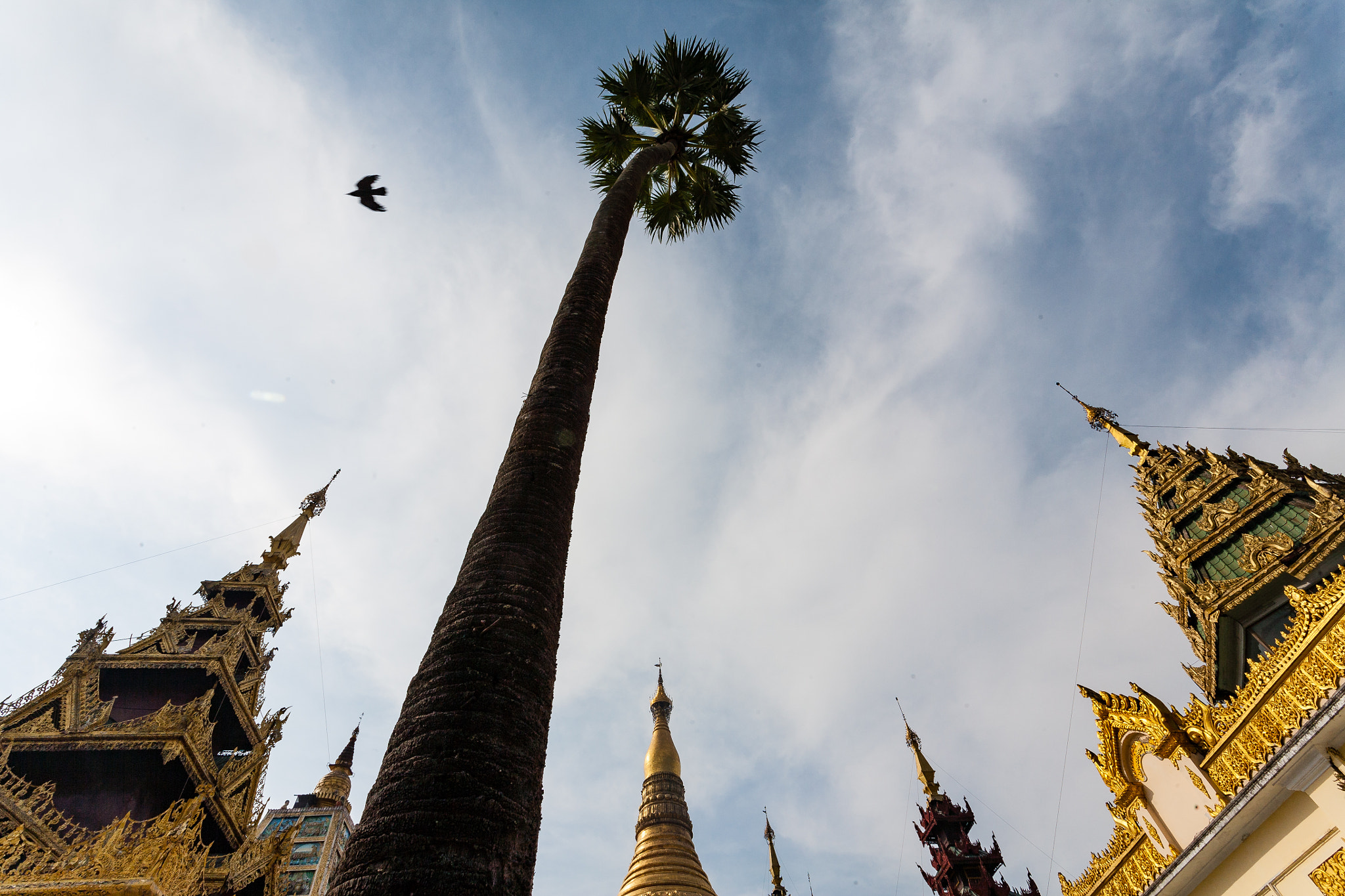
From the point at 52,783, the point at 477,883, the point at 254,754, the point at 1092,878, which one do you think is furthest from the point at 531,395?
the point at 254,754

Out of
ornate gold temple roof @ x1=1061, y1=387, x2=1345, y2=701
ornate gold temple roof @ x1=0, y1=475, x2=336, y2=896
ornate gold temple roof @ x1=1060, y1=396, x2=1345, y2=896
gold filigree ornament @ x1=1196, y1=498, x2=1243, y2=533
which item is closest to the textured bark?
ornate gold temple roof @ x1=1060, y1=396, x2=1345, y2=896

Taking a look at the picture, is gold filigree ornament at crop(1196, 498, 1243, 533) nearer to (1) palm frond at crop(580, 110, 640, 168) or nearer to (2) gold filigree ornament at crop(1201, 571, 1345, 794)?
(2) gold filigree ornament at crop(1201, 571, 1345, 794)

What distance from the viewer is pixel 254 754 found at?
21172 millimetres

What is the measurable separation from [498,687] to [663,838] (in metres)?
27.9

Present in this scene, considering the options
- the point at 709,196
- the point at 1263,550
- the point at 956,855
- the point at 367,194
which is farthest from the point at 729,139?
the point at 956,855

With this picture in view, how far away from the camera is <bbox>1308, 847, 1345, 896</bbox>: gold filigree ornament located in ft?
30.2

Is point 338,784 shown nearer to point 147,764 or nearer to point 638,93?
point 147,764

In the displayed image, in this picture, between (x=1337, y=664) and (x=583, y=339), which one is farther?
(x=1337, y=664)

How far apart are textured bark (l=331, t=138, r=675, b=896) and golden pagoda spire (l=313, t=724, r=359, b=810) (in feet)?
157

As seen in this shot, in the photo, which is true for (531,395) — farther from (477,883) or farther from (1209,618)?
(1209,618)

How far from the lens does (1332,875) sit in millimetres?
9328

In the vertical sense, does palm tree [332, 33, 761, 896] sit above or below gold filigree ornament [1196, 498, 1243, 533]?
below

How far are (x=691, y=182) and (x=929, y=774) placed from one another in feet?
79.1

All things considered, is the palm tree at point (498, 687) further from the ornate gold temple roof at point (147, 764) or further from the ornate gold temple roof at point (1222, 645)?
the ornate gold temple roof at point (147, 764)
